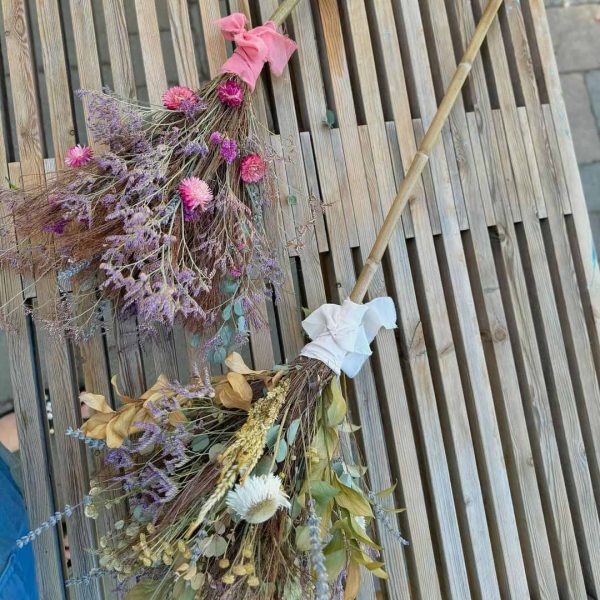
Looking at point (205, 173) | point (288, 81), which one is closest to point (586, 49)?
point (288, 81)

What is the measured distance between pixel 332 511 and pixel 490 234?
0.83m

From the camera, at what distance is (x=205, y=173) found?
3.62ft

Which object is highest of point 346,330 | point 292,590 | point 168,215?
point 168,215

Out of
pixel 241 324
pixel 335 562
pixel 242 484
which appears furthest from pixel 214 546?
pixel 241 324

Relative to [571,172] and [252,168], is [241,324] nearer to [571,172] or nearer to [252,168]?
[252,168]

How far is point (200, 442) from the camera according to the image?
1.00 meters

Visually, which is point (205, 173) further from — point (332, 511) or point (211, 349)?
point (332, 511)

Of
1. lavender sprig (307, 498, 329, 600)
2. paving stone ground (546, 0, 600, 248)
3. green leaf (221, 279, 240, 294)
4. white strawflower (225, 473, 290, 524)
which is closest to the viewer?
lavender sprig (307, 498, 329, 600)

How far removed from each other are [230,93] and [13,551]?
3.31ft

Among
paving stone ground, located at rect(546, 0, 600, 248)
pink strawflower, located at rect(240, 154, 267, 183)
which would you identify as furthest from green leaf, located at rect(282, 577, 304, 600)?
paving stone ground, located at rect(546, 0, 600, 248)

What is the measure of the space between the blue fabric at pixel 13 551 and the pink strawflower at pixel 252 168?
2.76 feet

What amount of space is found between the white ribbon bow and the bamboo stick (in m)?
0.04

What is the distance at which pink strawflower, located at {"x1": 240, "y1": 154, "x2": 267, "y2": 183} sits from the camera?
114 cm

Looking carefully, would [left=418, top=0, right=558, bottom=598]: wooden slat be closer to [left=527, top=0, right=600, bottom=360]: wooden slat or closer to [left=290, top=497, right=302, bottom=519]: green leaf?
[left=527, top=0, right=600, bottom=360]: wooden slat
